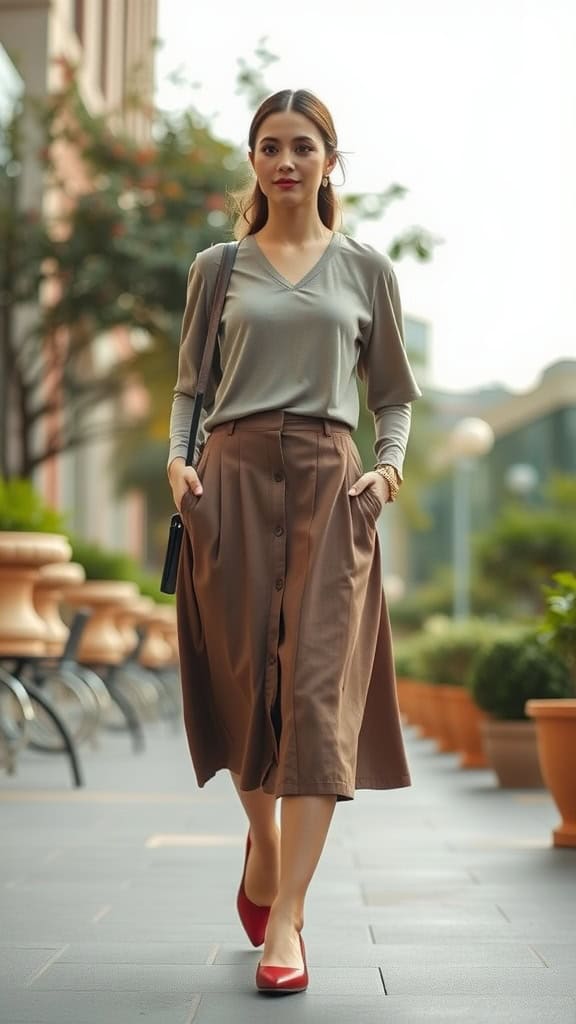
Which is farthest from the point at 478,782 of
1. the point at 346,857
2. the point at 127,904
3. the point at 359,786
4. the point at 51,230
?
the point at 51,230

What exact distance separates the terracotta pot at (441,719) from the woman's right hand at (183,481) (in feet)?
27.9

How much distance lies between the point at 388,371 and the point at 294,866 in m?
1.28

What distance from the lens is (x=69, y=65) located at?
20359 mm

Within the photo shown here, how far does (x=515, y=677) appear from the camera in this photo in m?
9.02

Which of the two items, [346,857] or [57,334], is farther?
[57,334]

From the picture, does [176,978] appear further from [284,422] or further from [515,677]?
[515,677]

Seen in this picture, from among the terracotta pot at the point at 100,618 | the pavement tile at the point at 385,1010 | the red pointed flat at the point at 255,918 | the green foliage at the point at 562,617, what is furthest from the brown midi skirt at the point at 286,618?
the terracotta pot at the point at 100,618

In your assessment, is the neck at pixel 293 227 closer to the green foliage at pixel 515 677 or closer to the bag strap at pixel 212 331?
the bag strap at pixel 212 331

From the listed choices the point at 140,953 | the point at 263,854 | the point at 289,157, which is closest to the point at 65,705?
the point at 140,953

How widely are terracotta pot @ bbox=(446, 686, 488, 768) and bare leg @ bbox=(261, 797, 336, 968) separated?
779cm

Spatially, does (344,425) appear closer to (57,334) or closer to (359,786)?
(359,786)

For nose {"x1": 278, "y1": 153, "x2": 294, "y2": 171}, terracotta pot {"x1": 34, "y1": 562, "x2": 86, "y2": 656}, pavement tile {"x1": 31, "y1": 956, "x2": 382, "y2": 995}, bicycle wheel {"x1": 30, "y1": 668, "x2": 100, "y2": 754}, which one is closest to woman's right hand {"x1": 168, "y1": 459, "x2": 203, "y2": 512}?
nose {"x1": 278, "y1": 153, "x2": 294, "y2": 171}

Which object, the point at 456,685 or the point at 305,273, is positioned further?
the point at 456,685

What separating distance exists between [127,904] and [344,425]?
1.75m
